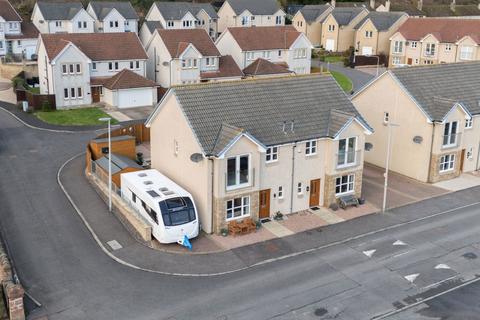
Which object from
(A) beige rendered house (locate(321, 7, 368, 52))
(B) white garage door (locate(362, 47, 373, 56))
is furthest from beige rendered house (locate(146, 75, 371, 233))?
(A) beige rendered house (locate(321, 7, 368, 52))

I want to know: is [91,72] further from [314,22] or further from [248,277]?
[314,22]

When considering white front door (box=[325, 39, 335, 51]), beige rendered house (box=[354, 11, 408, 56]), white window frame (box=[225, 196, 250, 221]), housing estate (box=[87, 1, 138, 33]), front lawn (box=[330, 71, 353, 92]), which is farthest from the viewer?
white front door (box=[325, 39, 335, 51])

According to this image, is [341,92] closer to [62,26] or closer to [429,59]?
[429,59]

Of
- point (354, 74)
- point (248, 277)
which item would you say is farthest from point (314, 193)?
point (354, 74)

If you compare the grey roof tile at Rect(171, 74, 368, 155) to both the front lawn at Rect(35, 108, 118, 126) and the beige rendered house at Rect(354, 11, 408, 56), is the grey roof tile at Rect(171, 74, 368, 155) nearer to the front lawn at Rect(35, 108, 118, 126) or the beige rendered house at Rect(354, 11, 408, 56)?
the front lawn at Rect(35, 108, 118, 126)

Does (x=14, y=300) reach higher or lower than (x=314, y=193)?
lower

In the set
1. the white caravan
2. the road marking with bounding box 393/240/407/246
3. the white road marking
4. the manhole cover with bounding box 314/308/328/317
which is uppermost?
the white caravan

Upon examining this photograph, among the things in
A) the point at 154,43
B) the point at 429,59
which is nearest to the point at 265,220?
the point at 154,43
